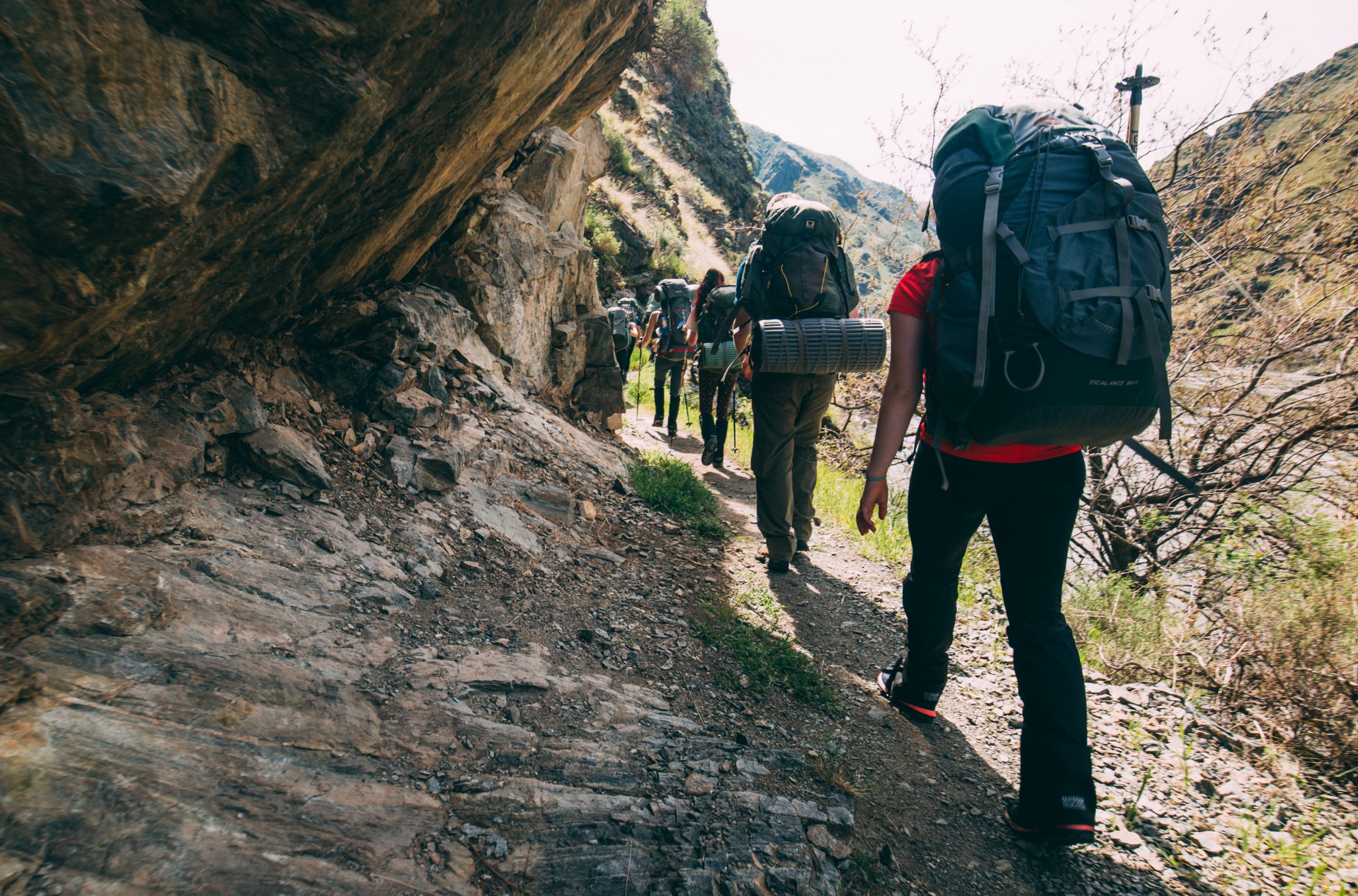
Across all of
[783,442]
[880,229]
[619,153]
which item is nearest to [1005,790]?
[783,442]

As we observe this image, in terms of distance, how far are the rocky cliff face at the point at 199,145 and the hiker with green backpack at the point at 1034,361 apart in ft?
6.65

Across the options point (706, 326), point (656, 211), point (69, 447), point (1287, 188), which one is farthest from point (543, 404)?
point (656, 211)

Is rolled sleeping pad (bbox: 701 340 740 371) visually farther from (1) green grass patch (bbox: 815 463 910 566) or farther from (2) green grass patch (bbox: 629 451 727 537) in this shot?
(1) green grass patch (bbox: 815 463 910 566)

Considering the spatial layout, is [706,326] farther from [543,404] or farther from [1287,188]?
[1287,188]

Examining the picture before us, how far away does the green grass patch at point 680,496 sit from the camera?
5.46m

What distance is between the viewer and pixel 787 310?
453 centimetres

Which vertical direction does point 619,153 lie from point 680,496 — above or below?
above

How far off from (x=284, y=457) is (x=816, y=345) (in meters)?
2.90

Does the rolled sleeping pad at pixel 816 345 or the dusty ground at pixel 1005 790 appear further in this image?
the rolled sleeping pad at pixel 816 345

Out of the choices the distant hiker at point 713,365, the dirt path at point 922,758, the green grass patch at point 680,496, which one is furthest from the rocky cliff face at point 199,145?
the distant hiker at point 713,365

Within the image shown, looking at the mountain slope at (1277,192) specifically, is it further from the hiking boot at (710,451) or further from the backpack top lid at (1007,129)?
the hiking boot at (710,451)

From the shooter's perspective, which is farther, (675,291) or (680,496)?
(675,291)

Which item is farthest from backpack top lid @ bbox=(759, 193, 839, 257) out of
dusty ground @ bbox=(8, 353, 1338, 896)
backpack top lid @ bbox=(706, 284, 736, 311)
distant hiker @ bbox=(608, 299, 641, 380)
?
distant hiker @ bbox=(608, 299, 641, 380)

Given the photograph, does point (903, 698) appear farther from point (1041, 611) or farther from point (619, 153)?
point (619, 153)
